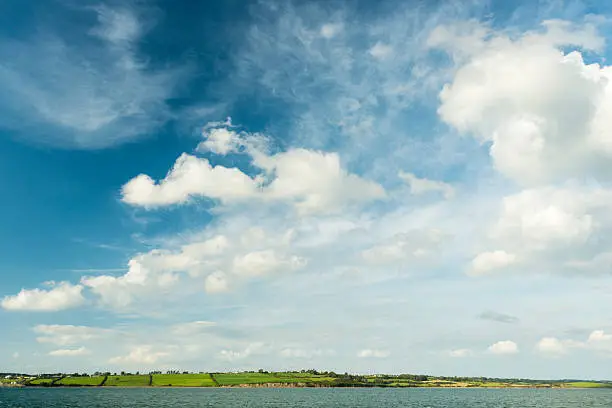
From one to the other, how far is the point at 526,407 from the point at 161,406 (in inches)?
5302

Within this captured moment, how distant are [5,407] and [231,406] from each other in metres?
77.4

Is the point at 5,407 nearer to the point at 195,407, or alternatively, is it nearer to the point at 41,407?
the point at 41,407

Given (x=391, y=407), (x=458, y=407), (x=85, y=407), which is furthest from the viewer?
(x=458, y=407)

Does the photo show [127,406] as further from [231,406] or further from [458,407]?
[458,407]

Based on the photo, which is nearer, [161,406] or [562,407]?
[161,406]

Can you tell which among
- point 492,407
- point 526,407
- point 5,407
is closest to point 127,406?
point 5,407

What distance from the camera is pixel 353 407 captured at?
175000 millimetres

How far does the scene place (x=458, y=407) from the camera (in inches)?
7559

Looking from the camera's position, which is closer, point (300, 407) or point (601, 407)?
point (300, 407)

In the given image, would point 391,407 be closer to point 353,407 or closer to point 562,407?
point 353,407

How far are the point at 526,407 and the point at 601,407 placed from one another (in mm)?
29887

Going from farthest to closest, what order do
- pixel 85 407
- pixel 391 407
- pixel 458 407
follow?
pixel 458 407 → pixel 391 407 → pixel 85 407

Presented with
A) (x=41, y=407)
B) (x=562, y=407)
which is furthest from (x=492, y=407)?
(x=41, y=407)

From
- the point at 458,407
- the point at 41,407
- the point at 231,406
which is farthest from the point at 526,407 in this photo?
the point at 41,407
